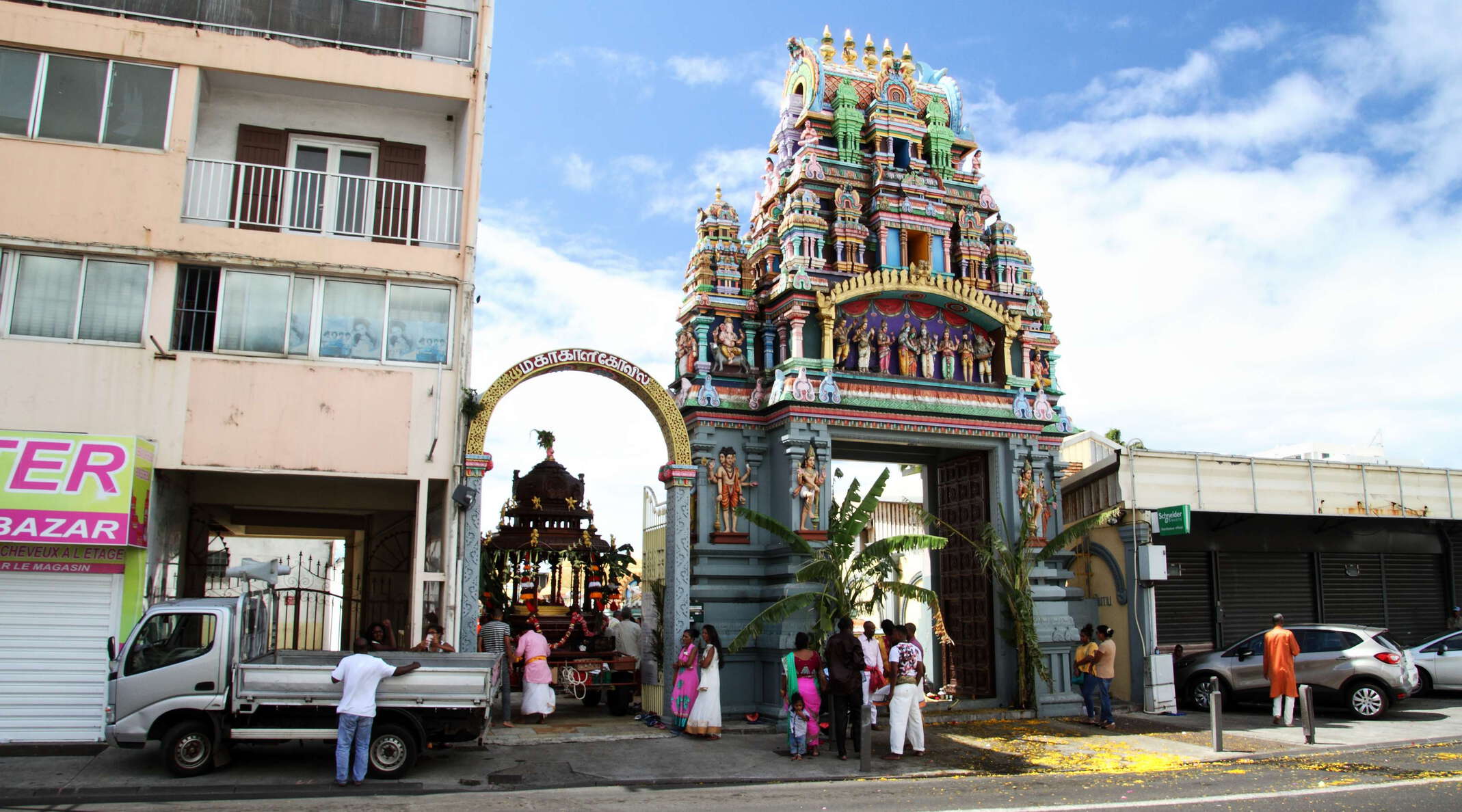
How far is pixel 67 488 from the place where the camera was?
41.8 feet

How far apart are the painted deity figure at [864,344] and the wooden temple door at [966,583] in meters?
2.75

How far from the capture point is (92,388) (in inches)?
543

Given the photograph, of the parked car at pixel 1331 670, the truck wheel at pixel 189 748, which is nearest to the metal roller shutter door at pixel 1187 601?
the parked car at pixel 1331 670

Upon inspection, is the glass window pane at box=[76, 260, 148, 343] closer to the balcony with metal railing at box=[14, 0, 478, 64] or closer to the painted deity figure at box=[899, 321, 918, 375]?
the balcony with metal railing at box=[14, 0, 478, 64]

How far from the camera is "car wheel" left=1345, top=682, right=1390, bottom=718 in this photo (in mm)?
17000

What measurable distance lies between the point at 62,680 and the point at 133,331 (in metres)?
4.44

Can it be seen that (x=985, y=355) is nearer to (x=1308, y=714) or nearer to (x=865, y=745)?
(x=1308, y=714)

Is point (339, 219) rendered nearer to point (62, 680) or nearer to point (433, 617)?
point (433, 617)

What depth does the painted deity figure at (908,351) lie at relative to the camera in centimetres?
1888

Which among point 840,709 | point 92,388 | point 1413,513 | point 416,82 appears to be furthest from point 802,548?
point 1413,513

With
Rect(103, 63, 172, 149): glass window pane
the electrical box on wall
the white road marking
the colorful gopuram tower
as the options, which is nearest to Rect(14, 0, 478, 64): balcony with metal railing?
Rect(103, 63, 172, 149): glass window pane

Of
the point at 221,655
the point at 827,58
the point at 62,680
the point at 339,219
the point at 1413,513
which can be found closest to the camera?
the point at 221,655

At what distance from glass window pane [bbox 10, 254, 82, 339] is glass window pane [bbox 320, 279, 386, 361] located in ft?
10.1

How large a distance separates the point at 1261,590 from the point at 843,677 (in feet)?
43.8
